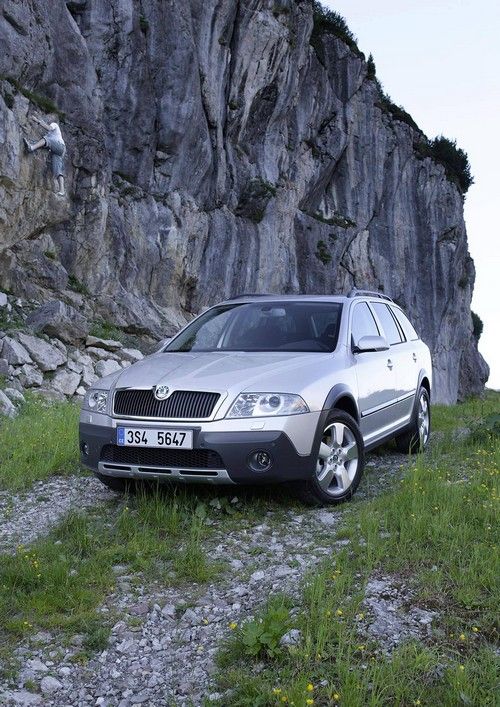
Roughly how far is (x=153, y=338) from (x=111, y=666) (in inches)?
589

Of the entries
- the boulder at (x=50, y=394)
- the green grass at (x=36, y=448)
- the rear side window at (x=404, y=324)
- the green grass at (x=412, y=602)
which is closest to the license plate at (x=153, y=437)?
the green grass at (x=412, y=602)

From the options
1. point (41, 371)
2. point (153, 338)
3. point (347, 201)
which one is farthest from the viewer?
point (347, 201)

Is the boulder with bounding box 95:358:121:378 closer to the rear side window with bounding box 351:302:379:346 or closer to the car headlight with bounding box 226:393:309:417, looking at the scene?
the rear side window with bounding box 351:302:379:346

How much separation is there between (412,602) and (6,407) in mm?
7475

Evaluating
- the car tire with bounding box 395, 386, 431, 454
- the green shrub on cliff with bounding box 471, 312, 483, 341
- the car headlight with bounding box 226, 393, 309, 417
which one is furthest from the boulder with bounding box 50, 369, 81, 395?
the green shrub on cliff with bounding box 471, 312, 483, 341

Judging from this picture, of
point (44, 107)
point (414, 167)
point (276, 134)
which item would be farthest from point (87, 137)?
point (414, 167)

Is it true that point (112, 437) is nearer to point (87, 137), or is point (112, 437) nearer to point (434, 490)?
point (434, 490)

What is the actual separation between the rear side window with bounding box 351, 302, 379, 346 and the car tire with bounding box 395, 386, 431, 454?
1331 mm

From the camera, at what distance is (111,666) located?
10.8 ft

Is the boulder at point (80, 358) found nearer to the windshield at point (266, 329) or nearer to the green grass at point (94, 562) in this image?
the windshield at point (266, 329)

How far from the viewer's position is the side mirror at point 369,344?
19.8ft

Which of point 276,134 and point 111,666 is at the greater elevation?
point 276,134

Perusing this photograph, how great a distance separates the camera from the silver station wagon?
4.97 m

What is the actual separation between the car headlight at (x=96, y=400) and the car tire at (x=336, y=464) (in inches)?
65.3
